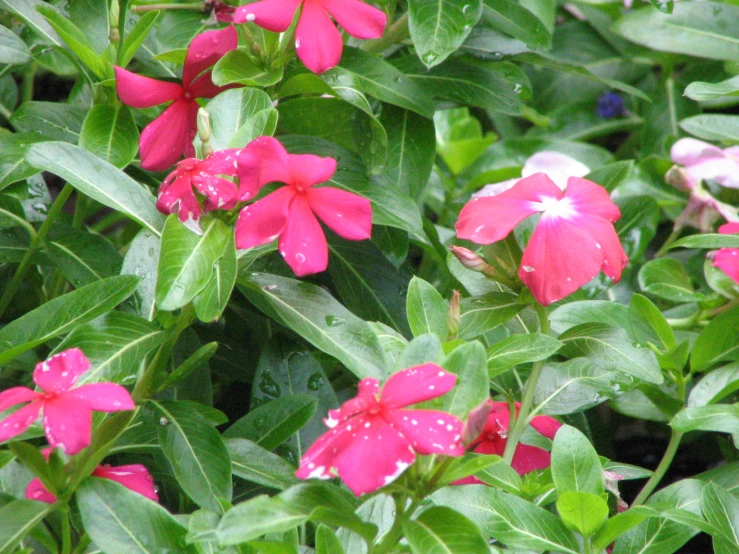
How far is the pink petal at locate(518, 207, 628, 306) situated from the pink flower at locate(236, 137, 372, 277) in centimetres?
16

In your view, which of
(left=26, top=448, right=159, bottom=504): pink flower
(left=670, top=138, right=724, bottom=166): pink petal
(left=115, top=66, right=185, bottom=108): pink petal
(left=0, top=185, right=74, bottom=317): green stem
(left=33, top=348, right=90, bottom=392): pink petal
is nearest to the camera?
(left=33, top=348, right=90, bottom=392): pink petal

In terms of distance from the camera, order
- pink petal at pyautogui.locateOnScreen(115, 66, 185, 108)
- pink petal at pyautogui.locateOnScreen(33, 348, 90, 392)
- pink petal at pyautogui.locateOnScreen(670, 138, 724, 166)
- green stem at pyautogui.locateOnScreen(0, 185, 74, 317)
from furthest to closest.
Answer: pink petal at pyautogui.locateOnScreen(670, 138, 724, 166) < green stem at pyautogui.locateOnScreen(0, 185, 74, 317) < pink petal at pyautogui.locateOnScreen(115, 66, 185, 108) < pink petal at pyautogui.locateOnScreen(33, 348, 90, 392)

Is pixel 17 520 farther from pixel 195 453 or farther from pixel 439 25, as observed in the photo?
pixel 439 25

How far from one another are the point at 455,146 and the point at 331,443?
1.00 m

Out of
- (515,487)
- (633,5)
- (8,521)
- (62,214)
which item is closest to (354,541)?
(515,487)

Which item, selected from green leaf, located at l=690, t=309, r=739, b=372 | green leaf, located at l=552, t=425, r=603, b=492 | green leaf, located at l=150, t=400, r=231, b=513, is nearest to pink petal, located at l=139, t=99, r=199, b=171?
green leaf, located at l=150, t=400, r=231, b=513

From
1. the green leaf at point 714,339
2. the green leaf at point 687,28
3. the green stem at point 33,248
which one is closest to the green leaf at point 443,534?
the green leaf at point 714,339

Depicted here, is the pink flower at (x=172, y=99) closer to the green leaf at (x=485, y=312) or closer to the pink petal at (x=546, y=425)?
the green leaf at (x=485, y=312)

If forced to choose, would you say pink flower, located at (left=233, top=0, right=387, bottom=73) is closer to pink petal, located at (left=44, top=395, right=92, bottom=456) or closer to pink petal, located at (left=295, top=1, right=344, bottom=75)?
pink petal, located at (left=295, top=1, right=344, bottom=75)

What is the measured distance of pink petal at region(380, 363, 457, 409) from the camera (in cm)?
54

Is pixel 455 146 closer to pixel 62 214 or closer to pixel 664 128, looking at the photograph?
pixel 664 128

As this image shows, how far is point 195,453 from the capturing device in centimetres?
76

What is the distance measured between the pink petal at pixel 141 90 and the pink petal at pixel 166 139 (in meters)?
0.02

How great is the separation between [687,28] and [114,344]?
44.7 inches
